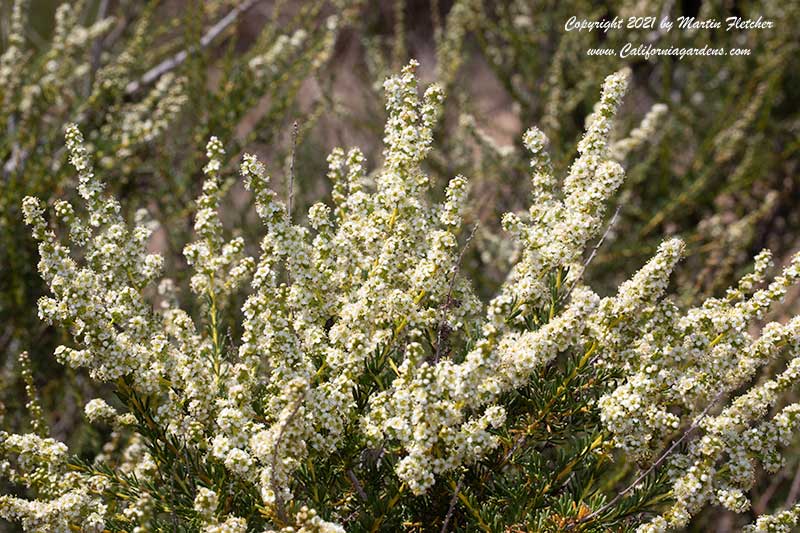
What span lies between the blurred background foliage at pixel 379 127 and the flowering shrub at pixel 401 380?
123 centimetres

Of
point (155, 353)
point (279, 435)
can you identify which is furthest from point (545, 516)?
point (155, 353)

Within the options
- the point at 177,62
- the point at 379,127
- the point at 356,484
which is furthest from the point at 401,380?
the point at 379,127

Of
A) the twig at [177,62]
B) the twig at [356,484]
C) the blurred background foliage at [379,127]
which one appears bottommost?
the twig at [356,484]

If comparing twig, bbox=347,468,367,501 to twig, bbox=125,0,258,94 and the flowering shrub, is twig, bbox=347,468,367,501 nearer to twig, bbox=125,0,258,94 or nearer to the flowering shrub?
the flowering shrub

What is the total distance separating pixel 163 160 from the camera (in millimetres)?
4035

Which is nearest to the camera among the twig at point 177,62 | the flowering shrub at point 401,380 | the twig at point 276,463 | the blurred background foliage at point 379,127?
the twig at point 276,463

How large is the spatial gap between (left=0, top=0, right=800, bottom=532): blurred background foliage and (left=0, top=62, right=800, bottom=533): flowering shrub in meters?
1.23

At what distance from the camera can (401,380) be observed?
1606 mm

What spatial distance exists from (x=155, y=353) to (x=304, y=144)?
3.97 meters

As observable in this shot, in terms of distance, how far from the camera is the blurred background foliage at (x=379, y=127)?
12.4 ft

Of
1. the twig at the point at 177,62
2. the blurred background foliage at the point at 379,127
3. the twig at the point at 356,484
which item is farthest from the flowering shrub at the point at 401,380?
the twig at the point at 177,62

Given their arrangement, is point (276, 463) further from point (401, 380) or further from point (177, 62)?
point (177, 62)

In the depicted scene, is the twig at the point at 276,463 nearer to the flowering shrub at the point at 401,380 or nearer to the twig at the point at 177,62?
the flowering shrub at the point at 401,380

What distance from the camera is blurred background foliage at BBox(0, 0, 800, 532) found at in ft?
12.4
